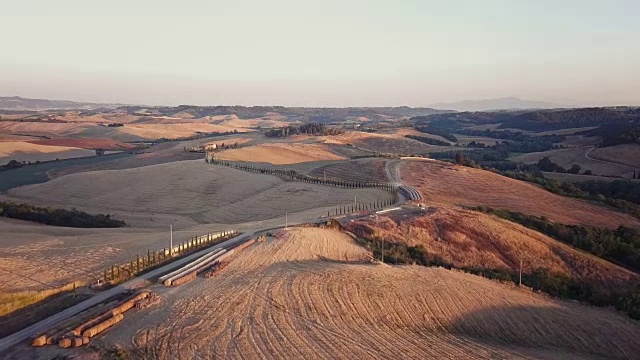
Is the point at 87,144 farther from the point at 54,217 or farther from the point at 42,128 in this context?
the point at 54,217

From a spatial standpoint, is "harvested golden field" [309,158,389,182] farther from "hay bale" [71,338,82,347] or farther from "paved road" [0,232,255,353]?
"hay bale" [71,338,82,347]

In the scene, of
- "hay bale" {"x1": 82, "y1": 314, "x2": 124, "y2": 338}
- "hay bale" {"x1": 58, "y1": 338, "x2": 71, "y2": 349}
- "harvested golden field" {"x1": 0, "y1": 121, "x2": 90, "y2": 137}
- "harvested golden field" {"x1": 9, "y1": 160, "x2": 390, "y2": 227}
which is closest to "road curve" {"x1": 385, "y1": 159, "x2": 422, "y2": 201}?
"harvested golden field" {"x1": 9, "y1": 160, "x2": 390, "y2": 227}

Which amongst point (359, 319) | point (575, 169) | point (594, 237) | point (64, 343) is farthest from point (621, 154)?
point (64, 343)

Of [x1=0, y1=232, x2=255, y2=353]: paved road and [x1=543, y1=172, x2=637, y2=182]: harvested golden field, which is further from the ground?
[x1=0, y1=232, x2=255, y2=353]: paved road

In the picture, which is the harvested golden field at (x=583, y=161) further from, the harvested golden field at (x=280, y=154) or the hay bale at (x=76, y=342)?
the hay bale at (x=76, y=342)

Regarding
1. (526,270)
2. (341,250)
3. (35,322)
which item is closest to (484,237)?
(526,270)

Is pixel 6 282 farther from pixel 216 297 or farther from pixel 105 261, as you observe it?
pixel 216 297
